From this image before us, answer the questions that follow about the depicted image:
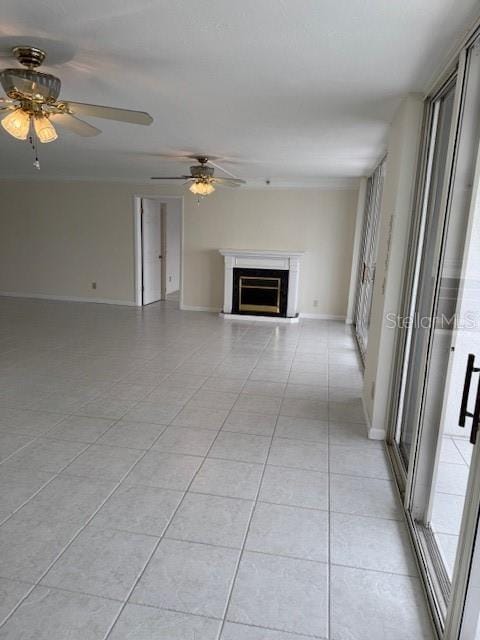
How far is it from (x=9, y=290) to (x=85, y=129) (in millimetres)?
6594

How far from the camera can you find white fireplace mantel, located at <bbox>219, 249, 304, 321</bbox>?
6906 millimetres

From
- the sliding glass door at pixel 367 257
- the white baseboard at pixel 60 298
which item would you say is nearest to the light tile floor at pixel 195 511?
the sliding glass door at pixel 367 257

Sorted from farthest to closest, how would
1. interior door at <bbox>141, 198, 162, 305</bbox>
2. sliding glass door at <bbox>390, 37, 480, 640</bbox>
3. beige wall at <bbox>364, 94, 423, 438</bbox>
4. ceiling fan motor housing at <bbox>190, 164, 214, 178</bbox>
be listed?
interior door at <bbox>141, 198, 162, 305</bbox>
ceiling fan motor housing at <bbox>190, 164, 214, 178</bbox>
beige wall at <bbox>364, 94, 423, 438</bbox>
sliding glass door at <bbox>390, 37, 480, 640</bbox>

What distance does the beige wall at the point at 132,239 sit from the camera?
699 cm

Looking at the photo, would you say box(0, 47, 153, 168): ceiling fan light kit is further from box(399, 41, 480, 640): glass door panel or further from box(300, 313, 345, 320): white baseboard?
box(300, 313, 345, 320): white baseboard

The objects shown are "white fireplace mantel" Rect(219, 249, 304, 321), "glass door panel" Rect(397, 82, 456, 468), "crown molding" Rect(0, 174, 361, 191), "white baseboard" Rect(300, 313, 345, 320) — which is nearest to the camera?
"glass door panel" Rect(397, 82, 456, 468)

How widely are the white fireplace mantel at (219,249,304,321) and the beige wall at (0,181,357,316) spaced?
0.30 m

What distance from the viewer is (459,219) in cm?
186

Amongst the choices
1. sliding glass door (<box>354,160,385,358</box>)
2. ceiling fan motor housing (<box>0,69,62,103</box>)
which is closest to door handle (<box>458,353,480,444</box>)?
ceiling fan motor housing (<box>0,69,62,103</box>)

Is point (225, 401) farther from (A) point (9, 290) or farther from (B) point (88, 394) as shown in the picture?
(A) point (9, 290)

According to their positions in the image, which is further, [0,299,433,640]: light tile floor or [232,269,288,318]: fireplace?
[232,269,288,318]: fireplace

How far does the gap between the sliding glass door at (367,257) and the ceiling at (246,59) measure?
1507 millimetres

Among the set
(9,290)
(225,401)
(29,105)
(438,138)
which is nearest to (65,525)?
(225,401)

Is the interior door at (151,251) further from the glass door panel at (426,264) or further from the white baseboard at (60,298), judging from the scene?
the glass door panel at (426,264)
